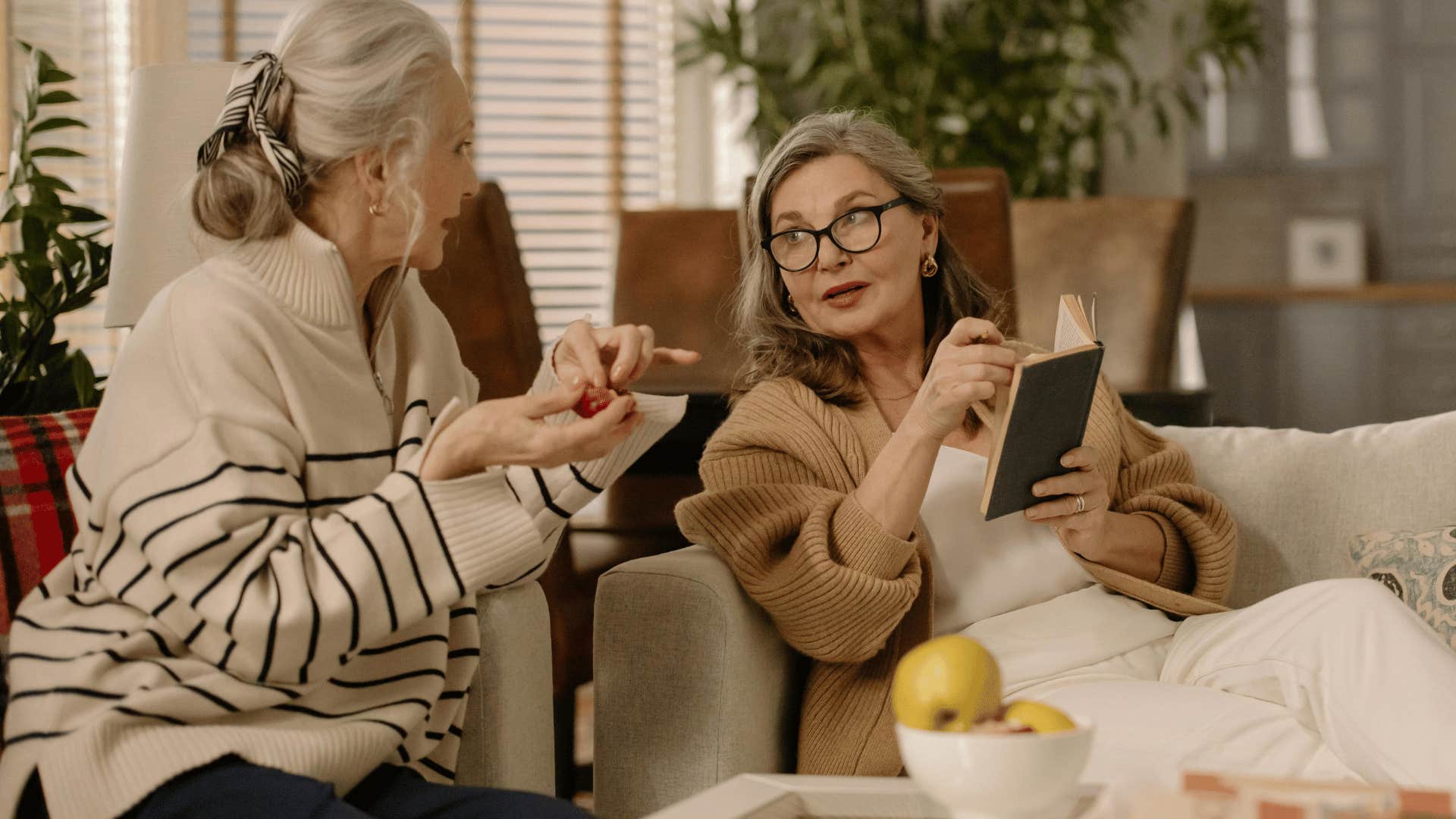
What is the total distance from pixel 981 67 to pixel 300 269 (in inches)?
125

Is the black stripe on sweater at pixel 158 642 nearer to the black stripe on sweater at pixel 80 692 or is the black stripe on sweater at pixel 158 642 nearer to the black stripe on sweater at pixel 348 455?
the black stripe on sweater at pixel 80 692

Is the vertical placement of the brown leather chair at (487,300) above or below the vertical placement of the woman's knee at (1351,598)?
above

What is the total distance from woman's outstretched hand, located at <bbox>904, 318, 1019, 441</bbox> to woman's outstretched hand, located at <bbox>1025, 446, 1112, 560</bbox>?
0.43 feet

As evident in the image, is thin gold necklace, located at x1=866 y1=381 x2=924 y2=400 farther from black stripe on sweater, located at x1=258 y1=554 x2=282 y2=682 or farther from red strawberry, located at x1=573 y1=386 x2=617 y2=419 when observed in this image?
black stripe on sweater, located at x1=258 y1=554 x2=282 y2=682

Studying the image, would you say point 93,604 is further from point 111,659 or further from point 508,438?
point 508,438

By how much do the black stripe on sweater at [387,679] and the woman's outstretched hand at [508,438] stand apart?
0.73 ft

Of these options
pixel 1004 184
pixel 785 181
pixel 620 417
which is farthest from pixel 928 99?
pixel 620 417

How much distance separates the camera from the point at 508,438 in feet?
3.74

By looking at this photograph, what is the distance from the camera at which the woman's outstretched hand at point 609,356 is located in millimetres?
1290

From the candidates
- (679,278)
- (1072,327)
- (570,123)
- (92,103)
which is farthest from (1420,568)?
(570,123)

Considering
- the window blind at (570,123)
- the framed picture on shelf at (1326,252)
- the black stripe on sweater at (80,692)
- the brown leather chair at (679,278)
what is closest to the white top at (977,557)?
the black stripe on sweater at (80,692)

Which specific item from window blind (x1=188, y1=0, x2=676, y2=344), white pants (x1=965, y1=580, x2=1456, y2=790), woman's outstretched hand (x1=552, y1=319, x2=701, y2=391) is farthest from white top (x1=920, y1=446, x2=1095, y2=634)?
window blind (x1=188, y1=0, x2=676, y2=344)

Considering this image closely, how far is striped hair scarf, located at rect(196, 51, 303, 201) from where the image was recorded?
3.98 ft

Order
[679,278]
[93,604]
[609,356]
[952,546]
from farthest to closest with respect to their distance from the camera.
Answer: [679,278]
[952,546]
[609,356]
[93,604]
